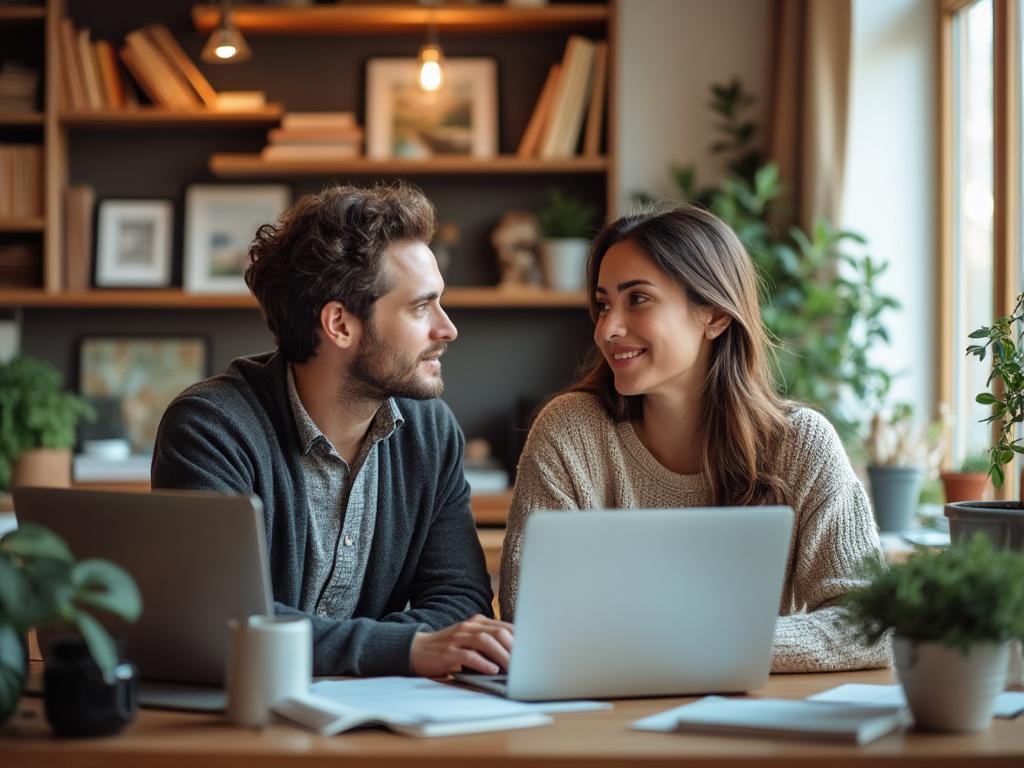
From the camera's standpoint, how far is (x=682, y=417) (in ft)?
7.24

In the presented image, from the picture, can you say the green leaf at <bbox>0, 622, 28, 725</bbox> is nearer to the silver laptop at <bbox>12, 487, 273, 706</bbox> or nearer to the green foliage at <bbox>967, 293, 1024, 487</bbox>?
the silver laptop at <bbox>12, 487, 273, 706</bbox>

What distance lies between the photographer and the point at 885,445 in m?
3.07

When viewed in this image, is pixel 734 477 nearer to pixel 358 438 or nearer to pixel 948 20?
pixel 358 438

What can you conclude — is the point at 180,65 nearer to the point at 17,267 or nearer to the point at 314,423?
the point at 17,267

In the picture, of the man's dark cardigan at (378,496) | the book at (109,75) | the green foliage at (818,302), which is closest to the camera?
the man's dark cardigan at (378,496)

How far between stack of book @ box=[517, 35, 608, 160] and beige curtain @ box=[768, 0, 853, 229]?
0.56 metres

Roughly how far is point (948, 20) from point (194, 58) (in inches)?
91.8

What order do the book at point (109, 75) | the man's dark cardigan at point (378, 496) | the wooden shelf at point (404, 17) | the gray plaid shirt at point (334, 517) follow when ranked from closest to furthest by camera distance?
the man's dark cardigan at point (378, 496) → the gray plaid shirt at point (334, 517) → the wooden shelf at point (404, 17) → the book at point (109, 75)

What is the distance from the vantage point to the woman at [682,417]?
2027 mm

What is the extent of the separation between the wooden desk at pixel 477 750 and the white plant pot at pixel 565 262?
2.71 m

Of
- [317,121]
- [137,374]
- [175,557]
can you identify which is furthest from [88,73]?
[175,557]

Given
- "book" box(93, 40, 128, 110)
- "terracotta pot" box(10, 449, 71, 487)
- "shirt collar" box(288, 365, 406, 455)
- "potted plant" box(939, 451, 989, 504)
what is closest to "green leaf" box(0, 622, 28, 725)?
"shirt collar" box(288, 365, 406, 455)

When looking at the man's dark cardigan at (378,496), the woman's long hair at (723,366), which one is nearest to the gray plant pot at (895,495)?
the woman's long hair at (723,366)

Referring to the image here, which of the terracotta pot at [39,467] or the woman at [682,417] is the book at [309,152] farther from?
the woman at [682,417]
